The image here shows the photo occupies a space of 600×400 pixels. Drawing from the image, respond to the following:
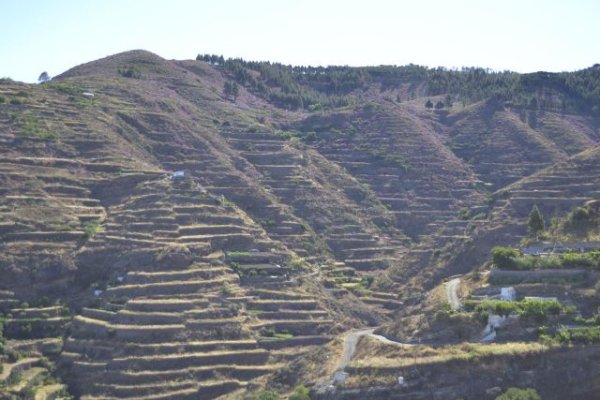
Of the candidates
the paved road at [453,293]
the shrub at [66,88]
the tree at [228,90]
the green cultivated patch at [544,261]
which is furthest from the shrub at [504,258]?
the tree at [228,90]

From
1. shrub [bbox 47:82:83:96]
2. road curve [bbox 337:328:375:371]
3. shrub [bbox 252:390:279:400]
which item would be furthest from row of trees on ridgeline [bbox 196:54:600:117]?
shrub [bbox 252:390:279:400]

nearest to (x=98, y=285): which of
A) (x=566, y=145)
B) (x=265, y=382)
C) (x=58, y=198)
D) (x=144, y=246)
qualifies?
(x=144, y=246)

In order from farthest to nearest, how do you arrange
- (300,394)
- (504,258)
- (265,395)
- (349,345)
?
(504,258) → (349,345) → (265,395) → (300,394)

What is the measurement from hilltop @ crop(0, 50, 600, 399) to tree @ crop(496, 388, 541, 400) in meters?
2.20

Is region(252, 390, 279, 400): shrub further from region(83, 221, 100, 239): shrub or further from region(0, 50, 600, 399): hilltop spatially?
region(83, 221, 100, 239): shrub

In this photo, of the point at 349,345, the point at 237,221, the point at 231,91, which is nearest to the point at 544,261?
the point at 349,345

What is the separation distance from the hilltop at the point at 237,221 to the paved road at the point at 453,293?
40.9 inches

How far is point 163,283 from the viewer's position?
5694cm

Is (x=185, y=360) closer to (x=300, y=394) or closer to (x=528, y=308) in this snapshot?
(x=300, y=394)

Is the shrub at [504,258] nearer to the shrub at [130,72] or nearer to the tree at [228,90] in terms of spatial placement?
the shrub at [130,72]

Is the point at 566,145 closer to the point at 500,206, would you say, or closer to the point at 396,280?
the point at 500,206

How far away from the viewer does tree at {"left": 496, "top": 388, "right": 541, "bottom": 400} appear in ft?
130

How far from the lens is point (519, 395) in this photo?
3966 cm

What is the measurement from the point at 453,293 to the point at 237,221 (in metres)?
22.3
